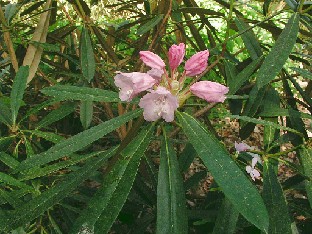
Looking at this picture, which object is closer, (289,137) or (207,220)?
(289,137)

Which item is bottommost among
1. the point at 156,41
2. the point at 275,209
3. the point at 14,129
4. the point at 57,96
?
the point at 275,209

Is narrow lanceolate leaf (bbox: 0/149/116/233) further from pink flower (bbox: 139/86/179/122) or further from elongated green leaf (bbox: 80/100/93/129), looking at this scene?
elongated green leaf (bbox: 80/100/93/129)

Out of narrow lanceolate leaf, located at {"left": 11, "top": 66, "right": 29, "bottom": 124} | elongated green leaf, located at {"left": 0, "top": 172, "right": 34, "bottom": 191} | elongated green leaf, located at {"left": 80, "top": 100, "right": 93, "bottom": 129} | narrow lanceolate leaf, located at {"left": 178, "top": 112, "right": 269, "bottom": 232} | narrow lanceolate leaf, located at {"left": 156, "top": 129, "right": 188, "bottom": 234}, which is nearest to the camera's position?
narrow lanceolate leaf, located at {"left": 178, "top": 112, "right": 269, "bottom": 232}

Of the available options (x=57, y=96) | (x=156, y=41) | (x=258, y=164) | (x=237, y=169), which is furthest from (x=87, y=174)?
(x=258, y=164)

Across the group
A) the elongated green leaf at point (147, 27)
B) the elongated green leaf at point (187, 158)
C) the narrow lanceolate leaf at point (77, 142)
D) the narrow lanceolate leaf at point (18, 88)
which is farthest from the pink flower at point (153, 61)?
the elongated green leaf at point (187, 158)

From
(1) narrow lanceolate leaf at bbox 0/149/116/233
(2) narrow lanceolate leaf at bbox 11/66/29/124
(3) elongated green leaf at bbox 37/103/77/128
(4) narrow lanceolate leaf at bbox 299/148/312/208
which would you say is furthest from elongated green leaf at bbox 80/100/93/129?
(4) narrow lanceolate leaf at bbox 299/148/312/208

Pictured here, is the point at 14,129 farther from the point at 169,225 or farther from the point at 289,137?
the point at 289,137

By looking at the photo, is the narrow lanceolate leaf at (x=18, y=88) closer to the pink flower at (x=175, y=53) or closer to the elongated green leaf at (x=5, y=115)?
the elongated green leaf at (x=5, y=115)
